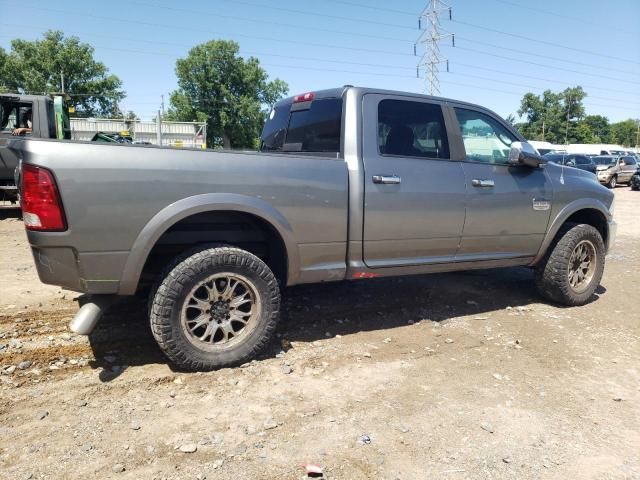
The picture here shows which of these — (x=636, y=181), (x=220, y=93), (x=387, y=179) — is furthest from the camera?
(x=220, y=93)

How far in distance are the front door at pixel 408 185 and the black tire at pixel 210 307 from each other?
0.93 m

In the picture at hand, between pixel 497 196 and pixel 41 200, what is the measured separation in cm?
360

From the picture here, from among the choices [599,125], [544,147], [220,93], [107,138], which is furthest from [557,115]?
[107,138]

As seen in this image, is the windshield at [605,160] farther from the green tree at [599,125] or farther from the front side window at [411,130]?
the green tree at [599,125]

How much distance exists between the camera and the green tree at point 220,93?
54562 millimetres

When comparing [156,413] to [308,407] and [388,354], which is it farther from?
[388,354]

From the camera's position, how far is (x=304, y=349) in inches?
147

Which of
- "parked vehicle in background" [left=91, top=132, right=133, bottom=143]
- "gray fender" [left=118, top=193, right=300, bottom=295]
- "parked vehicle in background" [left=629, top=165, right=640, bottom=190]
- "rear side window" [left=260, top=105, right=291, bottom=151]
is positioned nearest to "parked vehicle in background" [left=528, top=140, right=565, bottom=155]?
"parked vehicle in background" [left=629, top=165, right=640, bottom=190]

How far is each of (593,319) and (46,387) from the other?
4762mm

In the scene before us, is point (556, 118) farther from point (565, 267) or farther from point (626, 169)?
point (565, 267)

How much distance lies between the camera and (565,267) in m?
4.82

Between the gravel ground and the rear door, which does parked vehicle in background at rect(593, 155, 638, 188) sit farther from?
the gravel ground

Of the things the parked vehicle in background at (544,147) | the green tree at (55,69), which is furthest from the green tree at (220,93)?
the parked vehicle in background at (544,147)

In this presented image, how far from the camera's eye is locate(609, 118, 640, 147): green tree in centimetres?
11569
